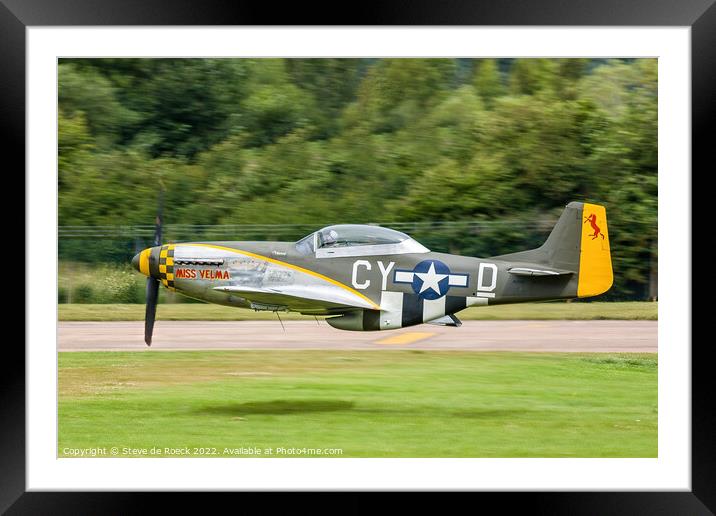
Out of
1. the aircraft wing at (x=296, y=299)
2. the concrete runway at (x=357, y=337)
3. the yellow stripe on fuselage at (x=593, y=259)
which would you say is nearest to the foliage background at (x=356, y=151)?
the concrete runway at (x=357, y=337)

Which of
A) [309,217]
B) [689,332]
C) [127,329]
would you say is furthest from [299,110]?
[689,332]

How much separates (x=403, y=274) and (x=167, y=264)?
294 centimetres

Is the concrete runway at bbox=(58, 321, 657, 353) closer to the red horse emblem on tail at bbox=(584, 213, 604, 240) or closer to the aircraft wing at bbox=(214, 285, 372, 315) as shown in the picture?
the aircraft wing at bbox=(214, 285, 372, 315)

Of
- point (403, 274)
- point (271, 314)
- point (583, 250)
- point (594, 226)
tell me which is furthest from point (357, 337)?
point (594, 226)

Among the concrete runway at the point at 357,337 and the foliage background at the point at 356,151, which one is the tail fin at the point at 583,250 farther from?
the foliage background at the point at 356,151

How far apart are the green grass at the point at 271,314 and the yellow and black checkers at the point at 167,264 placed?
5901 mm

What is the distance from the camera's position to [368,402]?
11.1 m

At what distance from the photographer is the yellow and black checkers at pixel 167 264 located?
1009 centimetres

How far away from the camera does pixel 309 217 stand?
1720 cm

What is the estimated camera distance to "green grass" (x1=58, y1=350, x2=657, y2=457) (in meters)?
9.36

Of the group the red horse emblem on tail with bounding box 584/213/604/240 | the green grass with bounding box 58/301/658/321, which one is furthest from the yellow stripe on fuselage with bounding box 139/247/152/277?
the green grass with bounding box 58/301/658/321

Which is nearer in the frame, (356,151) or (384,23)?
(384,23)

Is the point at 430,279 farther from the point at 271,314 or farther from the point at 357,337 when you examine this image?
the point at 271,314

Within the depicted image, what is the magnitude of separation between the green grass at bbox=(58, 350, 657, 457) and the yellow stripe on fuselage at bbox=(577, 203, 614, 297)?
182 cm
